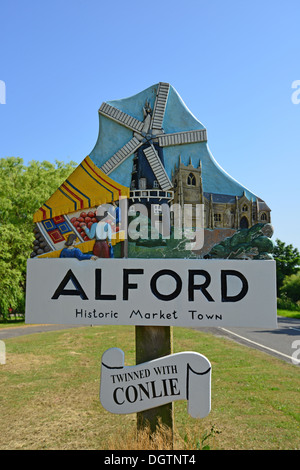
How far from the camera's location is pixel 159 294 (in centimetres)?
488

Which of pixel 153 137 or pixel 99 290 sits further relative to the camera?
pixel 153 137

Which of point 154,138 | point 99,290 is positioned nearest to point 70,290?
point 99,290

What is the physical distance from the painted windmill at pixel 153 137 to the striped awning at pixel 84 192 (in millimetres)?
189

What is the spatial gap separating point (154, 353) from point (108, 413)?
3.67 meters

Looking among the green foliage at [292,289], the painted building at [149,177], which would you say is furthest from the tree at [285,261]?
the painted building at [149,177]

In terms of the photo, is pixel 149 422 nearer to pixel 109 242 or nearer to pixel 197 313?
pixel 197 313

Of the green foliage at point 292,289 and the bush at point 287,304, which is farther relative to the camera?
the green foliage at point 292,289

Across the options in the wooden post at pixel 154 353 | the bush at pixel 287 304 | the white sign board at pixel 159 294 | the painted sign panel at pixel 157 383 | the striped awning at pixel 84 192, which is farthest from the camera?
the bush at pixel 287 304

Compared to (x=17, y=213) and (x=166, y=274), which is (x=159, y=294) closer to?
(x=166, y=274)

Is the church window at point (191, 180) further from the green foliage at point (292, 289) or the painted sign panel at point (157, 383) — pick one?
the green foliage at point (292, 289)

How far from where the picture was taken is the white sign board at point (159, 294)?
4789 millimetres

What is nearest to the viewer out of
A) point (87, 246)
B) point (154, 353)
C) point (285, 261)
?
point (154, 353)
